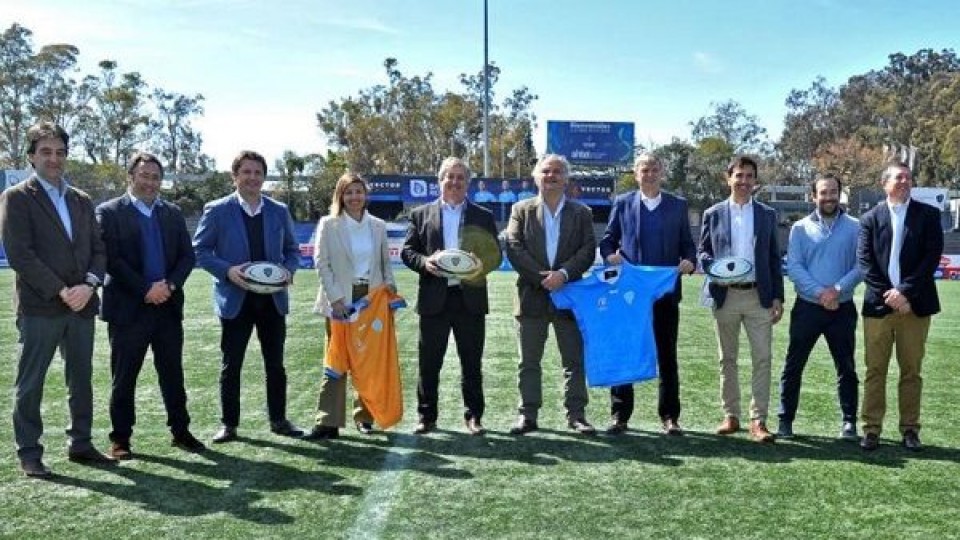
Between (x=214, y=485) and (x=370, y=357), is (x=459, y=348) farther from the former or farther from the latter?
(x=214, y=485)

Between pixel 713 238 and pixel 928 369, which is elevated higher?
pixel 713 238

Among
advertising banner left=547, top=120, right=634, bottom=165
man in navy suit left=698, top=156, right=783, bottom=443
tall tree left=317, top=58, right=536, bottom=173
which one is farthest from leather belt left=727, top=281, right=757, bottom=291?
tall tree left=317, top=58, right=536, bottom=173

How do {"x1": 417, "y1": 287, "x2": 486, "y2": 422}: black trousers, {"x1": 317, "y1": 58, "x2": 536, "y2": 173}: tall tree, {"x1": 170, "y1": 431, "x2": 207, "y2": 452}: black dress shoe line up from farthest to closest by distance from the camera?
{"x1": 317, "y1": 58, "x2": 536, "y2": 173}: tall tree, {"x1": 417, "y1": 287, "x2": 486, "y2": 422}: black trousers, {"x1": 170, "y1": 431, "x2": 207, "y2": 452}: black dress shoe

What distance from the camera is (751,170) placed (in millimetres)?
5559

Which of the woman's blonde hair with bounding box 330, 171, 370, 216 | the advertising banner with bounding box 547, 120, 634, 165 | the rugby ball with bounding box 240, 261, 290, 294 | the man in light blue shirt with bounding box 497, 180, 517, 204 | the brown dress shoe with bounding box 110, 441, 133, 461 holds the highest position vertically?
the advertising banner with bounding box 547, 120, 634, 165

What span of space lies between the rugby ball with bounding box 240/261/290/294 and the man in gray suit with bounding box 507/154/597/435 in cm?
150

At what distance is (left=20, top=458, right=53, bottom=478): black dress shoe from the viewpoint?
4602mm

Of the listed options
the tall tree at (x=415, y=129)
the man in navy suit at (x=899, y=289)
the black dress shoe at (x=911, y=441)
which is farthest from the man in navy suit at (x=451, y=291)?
the tall tree at (x=415, y=129)

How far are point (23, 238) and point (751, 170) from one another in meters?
4.34

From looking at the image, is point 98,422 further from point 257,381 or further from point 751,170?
point 751,170

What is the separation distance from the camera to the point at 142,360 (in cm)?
521

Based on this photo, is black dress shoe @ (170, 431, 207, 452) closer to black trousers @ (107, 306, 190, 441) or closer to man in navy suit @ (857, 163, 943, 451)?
black trousers @ (107, 306, 190, 441)

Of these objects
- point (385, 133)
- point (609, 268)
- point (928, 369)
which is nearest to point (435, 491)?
point (609, 268)

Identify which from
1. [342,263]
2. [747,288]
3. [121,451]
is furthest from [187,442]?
[747,288]
